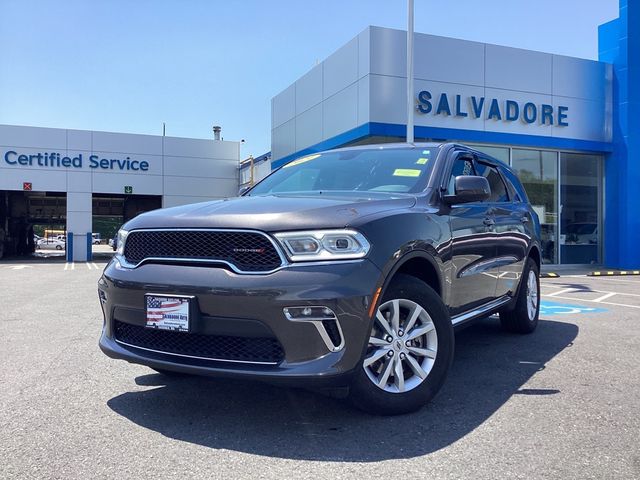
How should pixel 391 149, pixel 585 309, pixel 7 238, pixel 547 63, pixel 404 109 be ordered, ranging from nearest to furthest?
pixel 391 149
pixel 585 309
pixel 404 109
pixel 547 63
pixel 7 238

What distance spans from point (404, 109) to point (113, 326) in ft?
41.0

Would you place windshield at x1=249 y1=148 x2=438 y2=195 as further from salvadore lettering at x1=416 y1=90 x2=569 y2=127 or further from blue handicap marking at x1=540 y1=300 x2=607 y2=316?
salvadore lettering at x1=416 y1=90 x2=569 y2=127

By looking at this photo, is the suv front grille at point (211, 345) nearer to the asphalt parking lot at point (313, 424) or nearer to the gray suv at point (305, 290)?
the gray suv at point (305, 290)

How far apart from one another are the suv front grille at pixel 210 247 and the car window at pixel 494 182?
294 cm

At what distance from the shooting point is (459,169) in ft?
15.6

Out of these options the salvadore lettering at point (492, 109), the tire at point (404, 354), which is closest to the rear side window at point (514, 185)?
the tire at point (404, 354)

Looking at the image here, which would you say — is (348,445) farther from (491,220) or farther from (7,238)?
(7,238)

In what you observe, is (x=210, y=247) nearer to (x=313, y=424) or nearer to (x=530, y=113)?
(x=313, y=424)

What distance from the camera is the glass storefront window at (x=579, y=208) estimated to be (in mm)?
17234


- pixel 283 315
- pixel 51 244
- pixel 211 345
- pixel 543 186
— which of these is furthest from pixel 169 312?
pixel 51 244

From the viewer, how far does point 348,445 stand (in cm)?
288

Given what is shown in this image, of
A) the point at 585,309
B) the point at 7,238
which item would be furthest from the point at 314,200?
the point at 7,238

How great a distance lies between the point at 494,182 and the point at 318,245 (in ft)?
10.7

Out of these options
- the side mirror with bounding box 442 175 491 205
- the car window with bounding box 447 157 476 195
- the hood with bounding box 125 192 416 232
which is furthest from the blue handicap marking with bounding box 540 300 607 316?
the hood with bounding box 125 192 416 232
